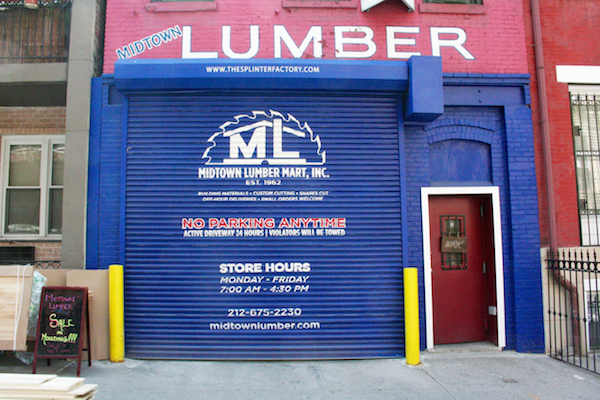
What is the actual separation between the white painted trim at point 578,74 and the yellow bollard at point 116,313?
26.8 ft

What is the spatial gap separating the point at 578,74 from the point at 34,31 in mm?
9799

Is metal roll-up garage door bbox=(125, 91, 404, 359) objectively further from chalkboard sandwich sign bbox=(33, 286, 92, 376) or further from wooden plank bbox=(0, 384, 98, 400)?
wooden plank bbox=(0, 384, 98, 400)

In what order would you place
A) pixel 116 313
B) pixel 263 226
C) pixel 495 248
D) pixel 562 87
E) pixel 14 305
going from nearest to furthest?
pixel 14 305
pixel 116 313
pixel 263 226
pixel 495 248
pixel 562 87

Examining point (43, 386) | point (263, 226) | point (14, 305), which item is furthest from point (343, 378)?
point (14, 305)

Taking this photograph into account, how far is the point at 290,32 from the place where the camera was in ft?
21.8

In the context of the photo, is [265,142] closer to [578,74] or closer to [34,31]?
[34,31]

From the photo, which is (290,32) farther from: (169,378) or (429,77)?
(169,378)

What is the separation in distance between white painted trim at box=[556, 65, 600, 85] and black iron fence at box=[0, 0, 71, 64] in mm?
8852

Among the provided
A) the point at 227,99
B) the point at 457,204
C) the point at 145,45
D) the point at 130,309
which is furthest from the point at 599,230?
the point at 145,45

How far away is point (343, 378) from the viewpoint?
5262 millimetres

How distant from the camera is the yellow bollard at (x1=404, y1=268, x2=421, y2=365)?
5.73m

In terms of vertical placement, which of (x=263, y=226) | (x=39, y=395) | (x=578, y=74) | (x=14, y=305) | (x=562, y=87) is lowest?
(x=39, y=395)

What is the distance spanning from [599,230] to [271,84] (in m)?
6.25

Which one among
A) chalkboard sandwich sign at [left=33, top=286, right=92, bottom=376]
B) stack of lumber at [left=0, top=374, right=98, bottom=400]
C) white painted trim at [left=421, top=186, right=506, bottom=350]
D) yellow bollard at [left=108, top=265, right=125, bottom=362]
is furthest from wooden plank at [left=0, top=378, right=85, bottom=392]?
white painted trim at [left=421, top=186, right=506, bottom=350]
